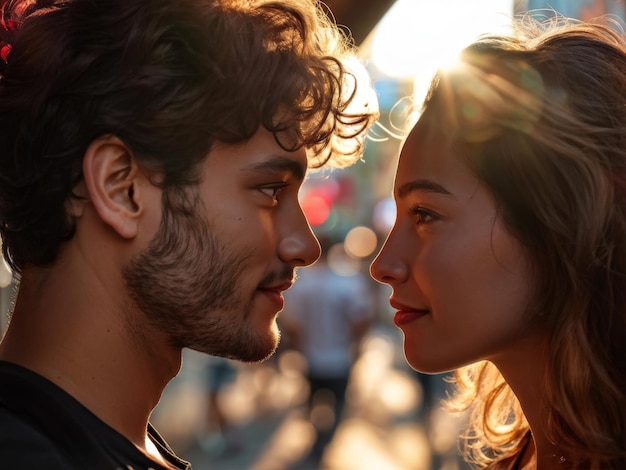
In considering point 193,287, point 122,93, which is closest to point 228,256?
point 193,287

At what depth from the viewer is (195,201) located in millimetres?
2855

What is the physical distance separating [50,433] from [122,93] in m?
0.99

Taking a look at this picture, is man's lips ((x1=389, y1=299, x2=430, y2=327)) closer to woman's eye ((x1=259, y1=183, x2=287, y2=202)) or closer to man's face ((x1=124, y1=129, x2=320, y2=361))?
man's face ((x1=124, y1=129, x2=320, y2=361))

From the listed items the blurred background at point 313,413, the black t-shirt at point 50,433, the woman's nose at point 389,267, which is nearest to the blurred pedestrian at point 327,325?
the blurred background at point 313,413

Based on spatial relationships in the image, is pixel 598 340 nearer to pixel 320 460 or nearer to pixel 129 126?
pixel 129 126

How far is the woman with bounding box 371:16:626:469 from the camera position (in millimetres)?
2996

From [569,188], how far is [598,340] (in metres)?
0.49

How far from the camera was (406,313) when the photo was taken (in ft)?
10.7

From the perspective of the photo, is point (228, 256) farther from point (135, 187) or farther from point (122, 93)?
point (122, 93)

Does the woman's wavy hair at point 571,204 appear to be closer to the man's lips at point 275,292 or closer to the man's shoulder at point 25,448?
the man's lips at point 275,292

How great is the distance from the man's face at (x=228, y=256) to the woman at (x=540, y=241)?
1.48ft

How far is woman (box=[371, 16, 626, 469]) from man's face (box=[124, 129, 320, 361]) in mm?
451

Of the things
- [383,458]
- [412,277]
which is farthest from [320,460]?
[412,277]

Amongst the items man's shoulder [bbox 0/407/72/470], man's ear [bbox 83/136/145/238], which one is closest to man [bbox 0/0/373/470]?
man's ear [bbox 83/136/145/238]
